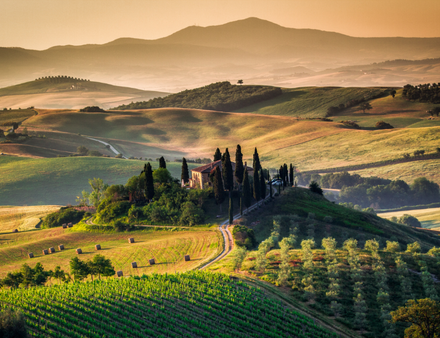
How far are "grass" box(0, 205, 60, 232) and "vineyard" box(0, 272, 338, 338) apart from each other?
46.8 metres

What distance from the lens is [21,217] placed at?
291 ft

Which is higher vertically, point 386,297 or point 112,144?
point 112,144

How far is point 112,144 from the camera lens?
192 metres

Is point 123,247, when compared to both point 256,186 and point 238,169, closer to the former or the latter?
point 256,186

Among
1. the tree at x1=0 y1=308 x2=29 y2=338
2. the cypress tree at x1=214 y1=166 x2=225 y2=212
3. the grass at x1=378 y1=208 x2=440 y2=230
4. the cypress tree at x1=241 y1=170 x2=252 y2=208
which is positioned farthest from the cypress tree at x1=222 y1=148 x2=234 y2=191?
the grass at x1=378 y1=208 x2=440 y2=230

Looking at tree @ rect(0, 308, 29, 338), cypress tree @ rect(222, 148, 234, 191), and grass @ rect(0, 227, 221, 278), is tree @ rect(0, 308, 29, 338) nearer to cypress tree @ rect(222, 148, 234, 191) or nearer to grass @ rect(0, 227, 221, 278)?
grass @ rect(0, 227, 221, 278)

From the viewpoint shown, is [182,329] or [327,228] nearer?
[182,329]

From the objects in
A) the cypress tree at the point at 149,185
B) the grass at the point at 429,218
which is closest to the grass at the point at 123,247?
the cypress tree at the point at 149,185

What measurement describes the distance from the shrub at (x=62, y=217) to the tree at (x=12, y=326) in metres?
Answer: 55.3

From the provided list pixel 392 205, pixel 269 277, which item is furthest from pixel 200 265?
pixel 392 205

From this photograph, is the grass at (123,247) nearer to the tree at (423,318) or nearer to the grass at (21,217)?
the grass at (21,217)

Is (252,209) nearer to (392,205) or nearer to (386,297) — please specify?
(386,297)

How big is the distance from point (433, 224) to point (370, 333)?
267 feet

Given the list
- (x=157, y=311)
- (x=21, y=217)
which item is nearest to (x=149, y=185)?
(x=21, y=217)
